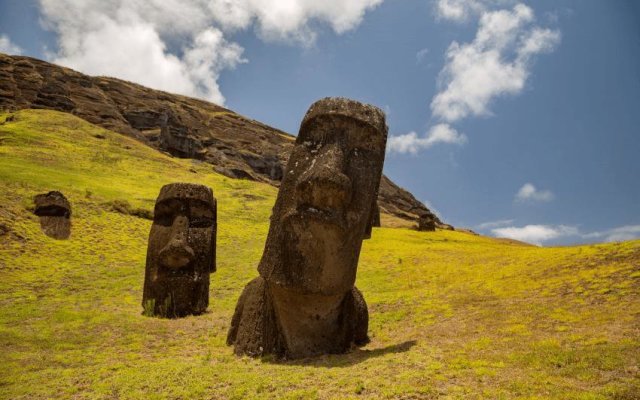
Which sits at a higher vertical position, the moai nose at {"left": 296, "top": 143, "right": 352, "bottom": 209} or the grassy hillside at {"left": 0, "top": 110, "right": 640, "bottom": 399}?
the moai nose at {"left": 296, "top": 143, "right": 352, "bottom": 209}

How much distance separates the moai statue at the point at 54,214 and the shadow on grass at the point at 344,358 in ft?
62.8

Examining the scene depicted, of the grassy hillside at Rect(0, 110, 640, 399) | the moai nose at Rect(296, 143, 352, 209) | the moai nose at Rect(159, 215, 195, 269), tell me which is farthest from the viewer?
the moai nose at Rect(159, 215, 195, 269)

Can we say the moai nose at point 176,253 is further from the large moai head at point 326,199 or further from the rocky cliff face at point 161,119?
the rocky cliff face at point 161,119

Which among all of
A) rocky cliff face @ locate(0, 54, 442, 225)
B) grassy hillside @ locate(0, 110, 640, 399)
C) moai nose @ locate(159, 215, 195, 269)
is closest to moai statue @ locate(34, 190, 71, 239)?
grassy hillside @ locate(0, 110, 640, 399)

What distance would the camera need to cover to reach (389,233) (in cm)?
Result: 3822

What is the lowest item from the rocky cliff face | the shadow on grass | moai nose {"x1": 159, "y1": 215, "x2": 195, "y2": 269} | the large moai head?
the shadow on grass

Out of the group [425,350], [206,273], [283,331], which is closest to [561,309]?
[425,350]

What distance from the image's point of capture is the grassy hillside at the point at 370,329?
6023 mm

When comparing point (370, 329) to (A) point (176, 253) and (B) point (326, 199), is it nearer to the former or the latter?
(B) point (326, 199)

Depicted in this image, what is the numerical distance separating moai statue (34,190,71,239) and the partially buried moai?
17.8 metres

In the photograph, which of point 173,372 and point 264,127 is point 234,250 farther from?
point 264,127

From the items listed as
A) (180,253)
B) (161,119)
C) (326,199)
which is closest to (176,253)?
(180,253)

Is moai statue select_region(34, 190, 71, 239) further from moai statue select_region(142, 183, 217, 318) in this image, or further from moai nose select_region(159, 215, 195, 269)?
moai nose select_region(159, 215, 195, 269)

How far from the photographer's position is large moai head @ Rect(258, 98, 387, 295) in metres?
8.34
